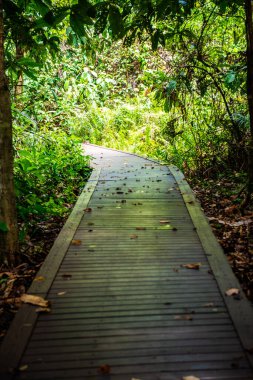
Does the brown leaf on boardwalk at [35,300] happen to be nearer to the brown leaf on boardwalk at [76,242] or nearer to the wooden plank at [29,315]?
the wooden plank at [29,315]

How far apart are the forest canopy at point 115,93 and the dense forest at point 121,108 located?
0.02 meters

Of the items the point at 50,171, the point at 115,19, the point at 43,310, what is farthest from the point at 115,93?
the point at 43,310

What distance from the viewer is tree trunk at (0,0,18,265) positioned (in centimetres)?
365

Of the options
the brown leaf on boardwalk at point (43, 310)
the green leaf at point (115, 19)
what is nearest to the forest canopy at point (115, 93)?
the green leaf at point (115, 19)

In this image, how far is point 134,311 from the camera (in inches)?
110

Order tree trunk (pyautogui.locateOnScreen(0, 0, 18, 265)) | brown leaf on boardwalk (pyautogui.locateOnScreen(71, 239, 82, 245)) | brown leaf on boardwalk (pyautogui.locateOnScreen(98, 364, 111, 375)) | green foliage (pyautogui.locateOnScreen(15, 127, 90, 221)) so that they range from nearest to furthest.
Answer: brown leaf on boardwalk (pyautogui.locateOnScreen(98, 364, 111, 375)) < tree trunk (pyautogui.locateOnScreen(0, 0, 18, 265)) < brown leaf on boardwalk (pyautogui.locateOnScreen(71, 239, 82, 245)) < green foliage (pyautogui.locateOnScreen(15, 127, 90, 221))

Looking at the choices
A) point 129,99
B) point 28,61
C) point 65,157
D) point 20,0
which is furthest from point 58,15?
point 129,99

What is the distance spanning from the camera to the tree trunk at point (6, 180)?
365cm

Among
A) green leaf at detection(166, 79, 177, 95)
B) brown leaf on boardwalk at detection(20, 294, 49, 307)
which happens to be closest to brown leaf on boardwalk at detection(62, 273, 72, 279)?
brown leaf on boardwalk at detection(20, 294, 49, 307)

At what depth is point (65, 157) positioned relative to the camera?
8.36m

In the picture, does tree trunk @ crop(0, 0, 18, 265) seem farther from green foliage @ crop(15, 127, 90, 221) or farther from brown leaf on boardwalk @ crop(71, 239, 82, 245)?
green foliage @ crop(15, 127, 90, 221)

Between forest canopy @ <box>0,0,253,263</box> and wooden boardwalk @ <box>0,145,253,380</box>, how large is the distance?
936 millimetres

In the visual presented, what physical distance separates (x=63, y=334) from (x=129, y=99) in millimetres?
14953

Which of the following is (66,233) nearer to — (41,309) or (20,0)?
(41,309)
